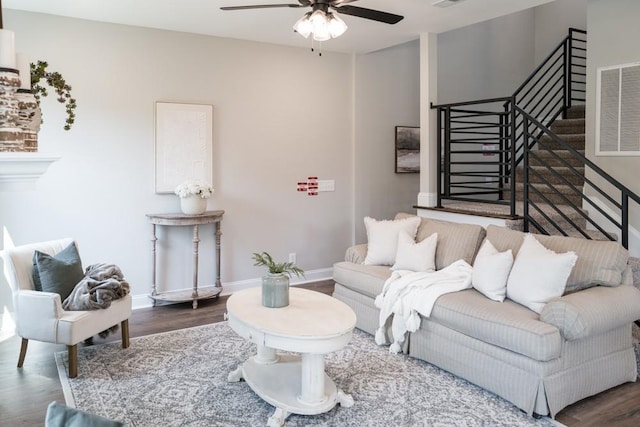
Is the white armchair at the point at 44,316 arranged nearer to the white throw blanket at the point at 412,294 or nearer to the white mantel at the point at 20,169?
the white throw blanket at the point at 412,294

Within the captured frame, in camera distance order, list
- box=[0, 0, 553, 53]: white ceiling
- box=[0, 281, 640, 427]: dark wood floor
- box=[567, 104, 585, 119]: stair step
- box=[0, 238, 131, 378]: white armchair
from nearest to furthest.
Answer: box=[0, 281, 640, 427]: dark wood floor, box=[0, 238, 131, 378]: white armchair, box=[0, 0, 553, 53]: white ceiling, box=[567, 104, 585, 119]: stair step

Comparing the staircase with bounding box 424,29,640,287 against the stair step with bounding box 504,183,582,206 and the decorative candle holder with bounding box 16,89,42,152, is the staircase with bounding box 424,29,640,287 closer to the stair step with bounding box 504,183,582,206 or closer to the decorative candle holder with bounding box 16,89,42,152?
the stair step with bounding box 504,183,582,206

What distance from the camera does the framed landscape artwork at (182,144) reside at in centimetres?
504

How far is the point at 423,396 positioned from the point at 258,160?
133 inches

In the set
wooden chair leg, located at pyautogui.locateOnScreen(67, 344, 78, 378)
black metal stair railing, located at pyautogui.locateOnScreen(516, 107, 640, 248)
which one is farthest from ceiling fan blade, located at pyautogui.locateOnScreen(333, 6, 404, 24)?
wooden chair leg, located at pyautogui.locateOnScreen(67, 344, 78, 378)

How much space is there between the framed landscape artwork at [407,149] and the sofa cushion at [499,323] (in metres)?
3.26

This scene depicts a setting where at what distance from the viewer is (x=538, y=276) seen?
3.14 m

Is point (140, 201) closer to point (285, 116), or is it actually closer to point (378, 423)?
point (285, 116)

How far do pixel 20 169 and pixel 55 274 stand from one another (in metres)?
2.49

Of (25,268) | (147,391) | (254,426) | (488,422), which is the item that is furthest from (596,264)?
(25,268)

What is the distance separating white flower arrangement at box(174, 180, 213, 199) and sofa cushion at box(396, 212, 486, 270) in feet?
7.28

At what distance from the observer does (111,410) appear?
Answer: 2.92 m

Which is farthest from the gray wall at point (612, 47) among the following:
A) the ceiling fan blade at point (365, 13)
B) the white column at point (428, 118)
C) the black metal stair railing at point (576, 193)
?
the ceiling fan blade at point (365, 13)

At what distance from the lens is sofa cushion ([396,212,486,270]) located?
4.08 m
